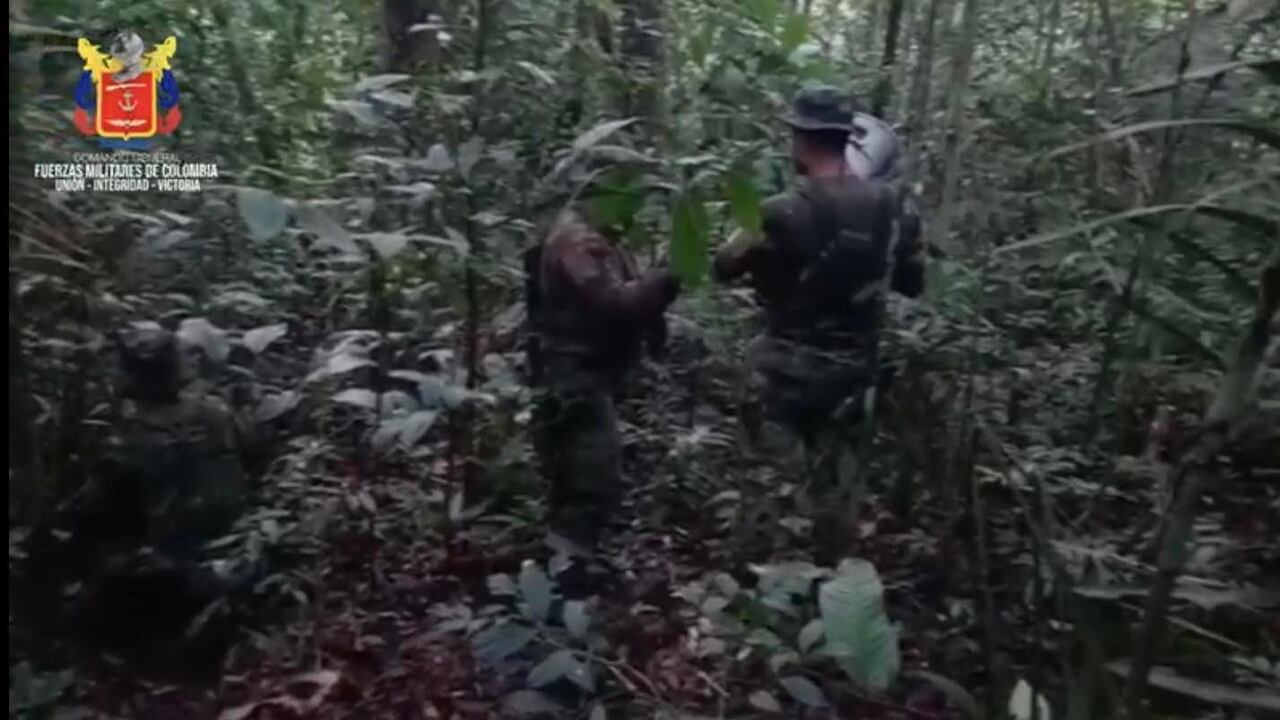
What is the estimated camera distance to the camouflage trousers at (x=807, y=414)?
1.47m

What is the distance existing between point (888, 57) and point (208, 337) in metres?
0.88

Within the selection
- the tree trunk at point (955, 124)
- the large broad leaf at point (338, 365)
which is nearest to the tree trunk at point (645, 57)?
the tree trunk at point (955, 124)

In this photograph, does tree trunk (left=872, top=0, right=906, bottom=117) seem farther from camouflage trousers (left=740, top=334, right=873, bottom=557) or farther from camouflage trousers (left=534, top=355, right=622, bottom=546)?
camouflage trousers (left=534, top=355, right=622, bottom=546)

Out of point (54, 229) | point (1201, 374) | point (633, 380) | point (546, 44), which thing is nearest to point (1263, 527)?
point (1201, 374)

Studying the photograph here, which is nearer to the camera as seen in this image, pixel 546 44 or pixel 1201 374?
pixel 1201 374

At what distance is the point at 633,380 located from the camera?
1.53 m

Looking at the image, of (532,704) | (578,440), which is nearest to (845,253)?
(578,440)

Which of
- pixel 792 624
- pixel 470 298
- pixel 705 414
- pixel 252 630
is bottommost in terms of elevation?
pixel 252 630

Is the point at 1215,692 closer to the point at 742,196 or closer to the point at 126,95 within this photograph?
the point at 742,196

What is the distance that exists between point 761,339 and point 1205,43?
579mm

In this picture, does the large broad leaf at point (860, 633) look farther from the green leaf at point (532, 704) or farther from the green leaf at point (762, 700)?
the green leaf at point (532, 704)

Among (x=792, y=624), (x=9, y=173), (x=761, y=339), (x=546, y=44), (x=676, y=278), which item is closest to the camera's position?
(x=9, y=173)

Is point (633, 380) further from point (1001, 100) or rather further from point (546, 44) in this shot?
point (1001, 100)

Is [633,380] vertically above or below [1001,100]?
below
